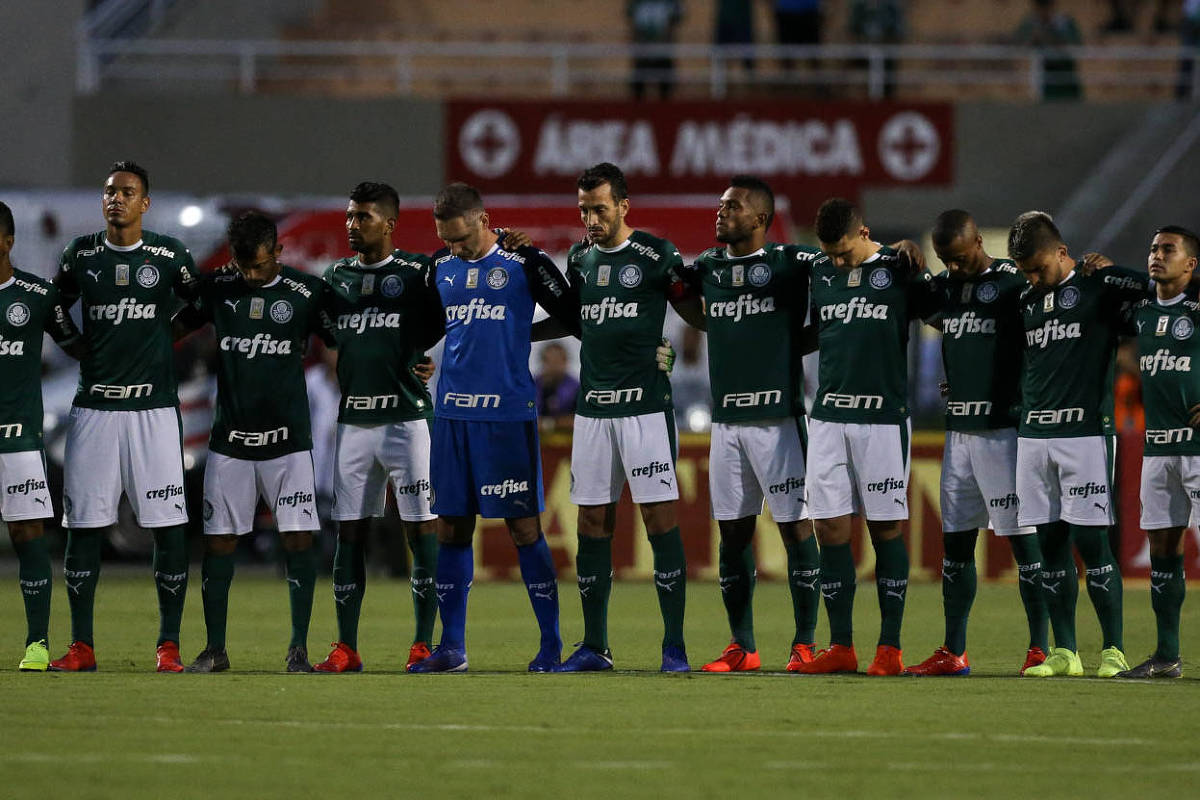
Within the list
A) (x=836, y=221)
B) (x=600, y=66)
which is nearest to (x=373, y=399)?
(x=836, y=221)

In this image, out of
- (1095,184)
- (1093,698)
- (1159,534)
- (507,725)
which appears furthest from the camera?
(1095,184)

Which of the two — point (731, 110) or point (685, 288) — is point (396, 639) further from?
point (731, 110)

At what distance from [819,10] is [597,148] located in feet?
11.1

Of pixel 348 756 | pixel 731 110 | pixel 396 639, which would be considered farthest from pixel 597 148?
pixel 348 756

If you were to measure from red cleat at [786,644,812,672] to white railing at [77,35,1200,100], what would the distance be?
14.4m

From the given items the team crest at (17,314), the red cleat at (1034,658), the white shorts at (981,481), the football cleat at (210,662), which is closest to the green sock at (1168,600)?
the red cleat at (1034,658)

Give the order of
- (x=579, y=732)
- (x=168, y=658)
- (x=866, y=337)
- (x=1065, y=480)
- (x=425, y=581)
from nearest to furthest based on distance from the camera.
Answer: (x=579, y=732), (x=1065, y=480), (x=866, y=337), (x=168, y=658), (x=425, y=581)

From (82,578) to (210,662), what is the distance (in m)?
0.80

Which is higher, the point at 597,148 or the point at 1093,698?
the point at 597,148

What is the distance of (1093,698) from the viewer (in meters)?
9.28

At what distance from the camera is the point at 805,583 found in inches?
423

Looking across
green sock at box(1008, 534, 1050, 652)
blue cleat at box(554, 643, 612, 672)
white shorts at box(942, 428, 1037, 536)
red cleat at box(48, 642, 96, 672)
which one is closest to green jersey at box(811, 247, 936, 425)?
white shorts at box(942, 428, 1037, 536)

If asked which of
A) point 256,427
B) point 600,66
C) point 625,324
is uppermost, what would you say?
point 600,66

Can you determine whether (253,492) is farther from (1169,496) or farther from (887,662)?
(1169,496)
